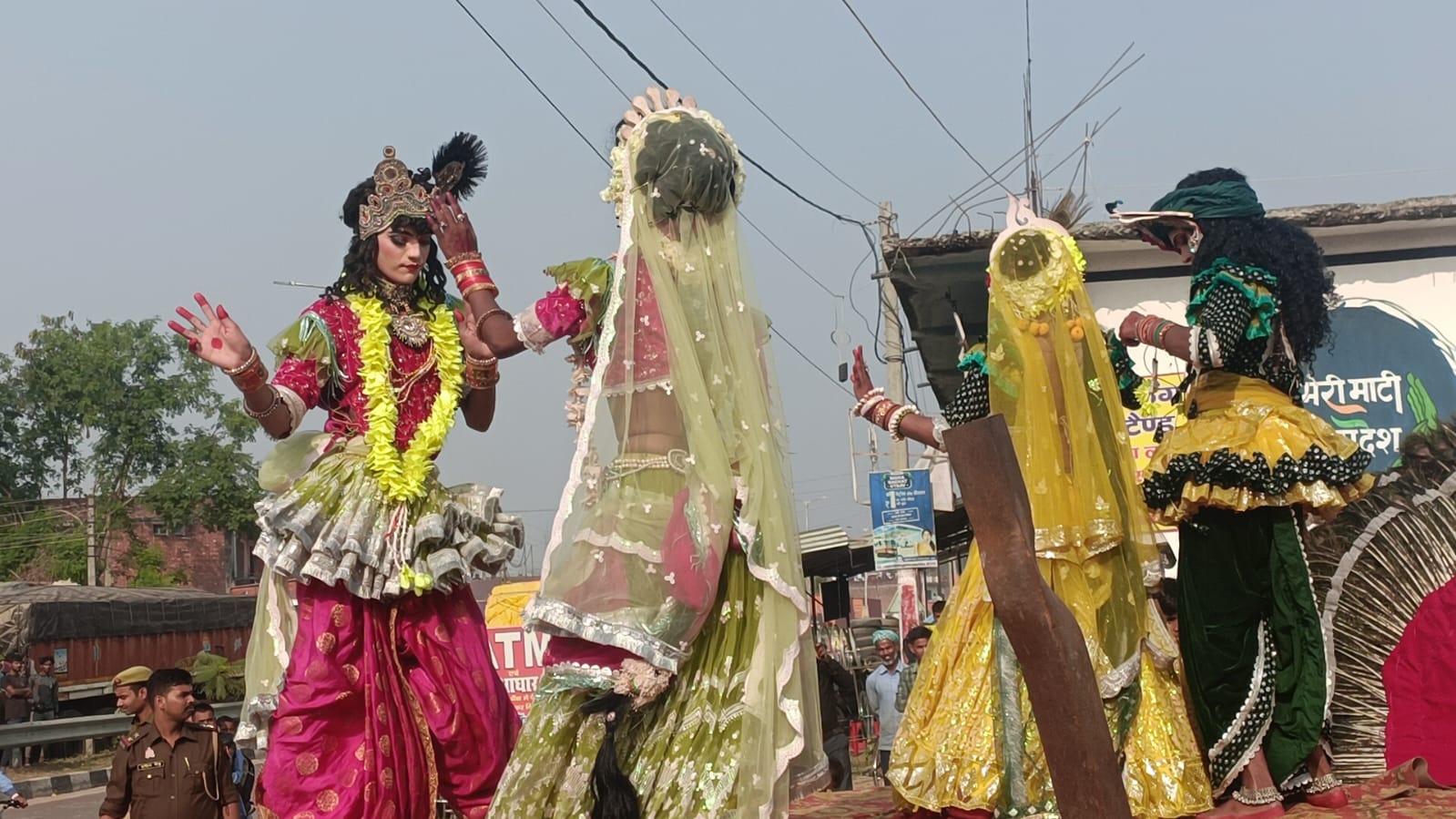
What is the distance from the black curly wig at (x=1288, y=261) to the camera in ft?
16.9

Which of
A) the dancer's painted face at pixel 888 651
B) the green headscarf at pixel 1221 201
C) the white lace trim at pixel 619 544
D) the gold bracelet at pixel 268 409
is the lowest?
the dancer's painted face at pixel 888 651

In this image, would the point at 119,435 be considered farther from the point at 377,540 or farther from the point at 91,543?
the point at 377,540

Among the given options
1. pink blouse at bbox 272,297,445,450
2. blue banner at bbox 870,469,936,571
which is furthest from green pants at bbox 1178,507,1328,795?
blue banner at bbox 870,469,936,571

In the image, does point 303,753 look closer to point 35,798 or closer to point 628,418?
point 628,418

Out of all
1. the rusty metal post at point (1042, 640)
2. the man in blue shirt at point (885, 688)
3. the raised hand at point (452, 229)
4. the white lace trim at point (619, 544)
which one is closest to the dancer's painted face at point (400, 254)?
the raised hand at point (452, 229)

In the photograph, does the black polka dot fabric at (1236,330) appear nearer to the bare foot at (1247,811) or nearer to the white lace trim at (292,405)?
the bare foot at (1247,811)

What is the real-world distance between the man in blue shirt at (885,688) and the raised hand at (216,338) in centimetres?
649

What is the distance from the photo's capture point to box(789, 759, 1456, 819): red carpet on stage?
184 inches

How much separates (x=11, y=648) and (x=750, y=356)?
72.7ft

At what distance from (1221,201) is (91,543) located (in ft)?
143

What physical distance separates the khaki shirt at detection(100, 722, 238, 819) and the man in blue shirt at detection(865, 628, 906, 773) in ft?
16.0

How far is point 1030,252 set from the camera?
552 centimetres

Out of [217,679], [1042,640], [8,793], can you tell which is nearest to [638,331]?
[1042,640]

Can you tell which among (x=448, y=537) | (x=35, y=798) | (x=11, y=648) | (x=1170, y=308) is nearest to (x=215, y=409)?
(x=11, y=648)
